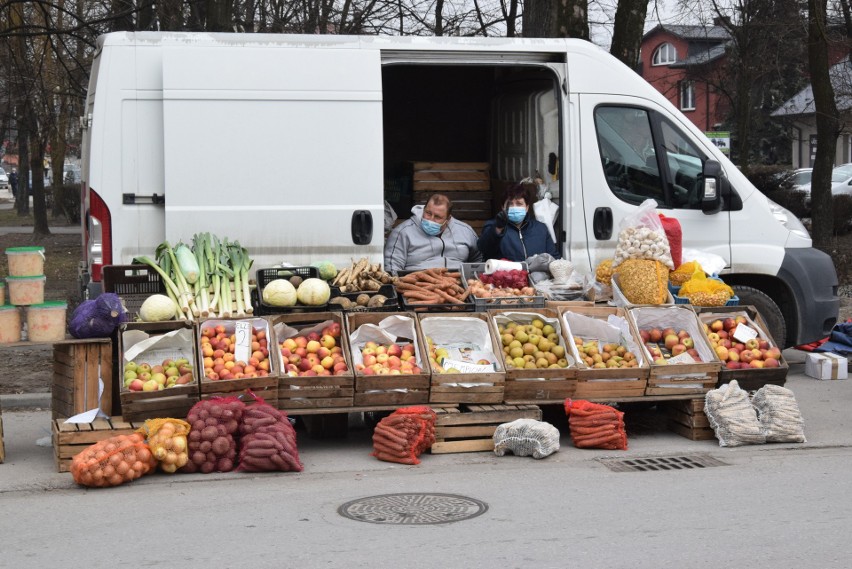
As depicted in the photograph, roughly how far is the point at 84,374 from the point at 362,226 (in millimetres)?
2579

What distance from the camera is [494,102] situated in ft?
39.0

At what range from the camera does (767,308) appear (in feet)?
33.1

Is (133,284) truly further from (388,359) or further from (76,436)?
(388,359)

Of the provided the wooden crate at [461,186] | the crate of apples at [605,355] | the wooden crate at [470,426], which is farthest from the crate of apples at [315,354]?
the wooden crate at [461,186]

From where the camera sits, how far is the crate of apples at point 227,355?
7.66 m

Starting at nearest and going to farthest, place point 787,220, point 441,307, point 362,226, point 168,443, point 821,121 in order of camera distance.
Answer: point 168,443 → point 441,307 → point 362,226 → point 787,220 → point 821,121

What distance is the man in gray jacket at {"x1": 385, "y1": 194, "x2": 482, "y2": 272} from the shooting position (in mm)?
9891

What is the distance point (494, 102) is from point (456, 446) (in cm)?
521

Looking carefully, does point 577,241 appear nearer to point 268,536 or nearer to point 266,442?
point 266,442

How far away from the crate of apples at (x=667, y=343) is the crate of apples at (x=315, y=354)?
2335 millimetres

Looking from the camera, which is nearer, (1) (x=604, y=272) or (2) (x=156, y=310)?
(2) (x=156, y=310)

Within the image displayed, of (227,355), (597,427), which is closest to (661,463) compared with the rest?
(597,427)

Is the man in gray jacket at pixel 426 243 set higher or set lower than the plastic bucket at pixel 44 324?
higher

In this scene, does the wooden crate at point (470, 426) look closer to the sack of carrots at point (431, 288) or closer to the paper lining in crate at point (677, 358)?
the paper lining in crate at point (677, 358)
